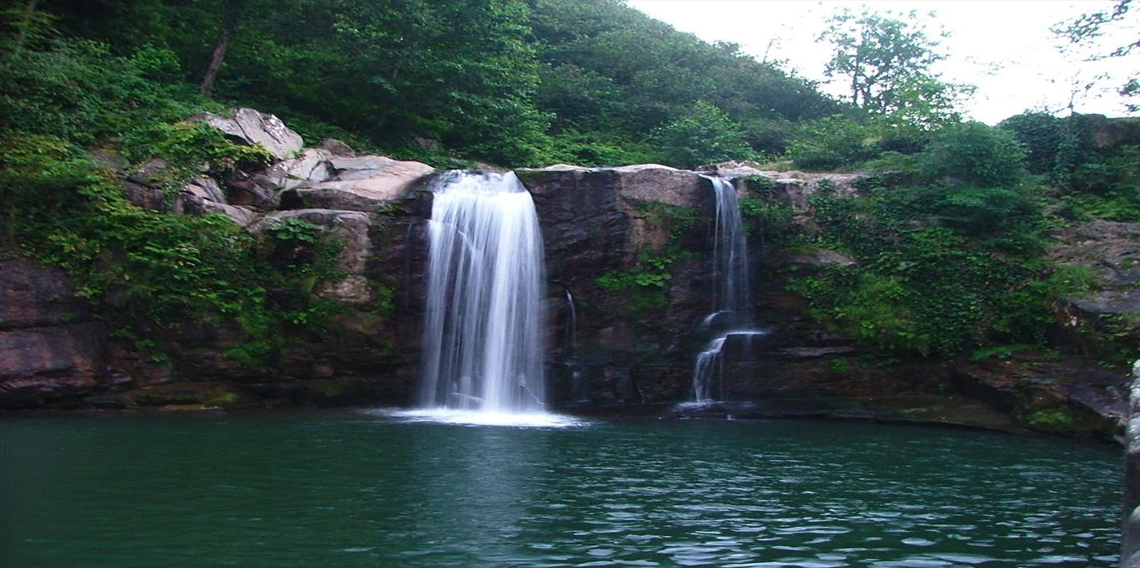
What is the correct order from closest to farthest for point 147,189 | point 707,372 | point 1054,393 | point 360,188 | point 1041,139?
1. point 1054,393
2. point 147,189
3. point 360,188
4. point 707,372
5. point 1041,139

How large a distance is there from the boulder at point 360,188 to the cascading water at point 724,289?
629cm

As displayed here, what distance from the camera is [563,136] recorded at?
2761 cm

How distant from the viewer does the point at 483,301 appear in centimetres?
1769

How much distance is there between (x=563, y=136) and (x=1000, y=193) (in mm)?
13409

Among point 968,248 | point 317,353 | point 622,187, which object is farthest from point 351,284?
point 968,248

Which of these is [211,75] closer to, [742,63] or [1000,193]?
[1000,193]

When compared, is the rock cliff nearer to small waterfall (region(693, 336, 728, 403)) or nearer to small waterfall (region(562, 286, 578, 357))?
small waterfall (region(562, 286, 578, 357))

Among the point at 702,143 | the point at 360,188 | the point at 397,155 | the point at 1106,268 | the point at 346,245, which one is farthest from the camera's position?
the point at 702,143

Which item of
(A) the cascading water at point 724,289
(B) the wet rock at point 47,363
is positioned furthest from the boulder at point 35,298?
(A) the cascading water at point 724,289

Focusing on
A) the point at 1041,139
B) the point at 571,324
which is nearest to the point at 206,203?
the point at 571,324

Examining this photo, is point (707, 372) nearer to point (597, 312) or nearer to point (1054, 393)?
point (597, 312)

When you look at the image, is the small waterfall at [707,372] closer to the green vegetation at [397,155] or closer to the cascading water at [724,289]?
the cascading water at [724,289]

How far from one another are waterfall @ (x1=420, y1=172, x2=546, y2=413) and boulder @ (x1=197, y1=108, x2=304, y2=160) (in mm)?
3518

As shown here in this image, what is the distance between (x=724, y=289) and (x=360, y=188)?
25.3 ft
